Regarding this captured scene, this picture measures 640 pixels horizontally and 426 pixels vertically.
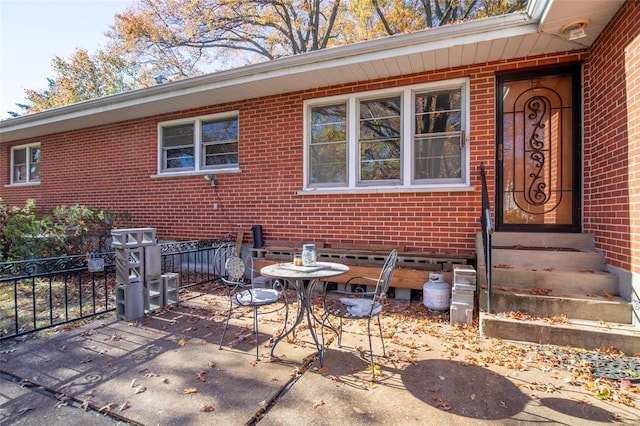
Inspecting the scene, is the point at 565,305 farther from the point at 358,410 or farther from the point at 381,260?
the point at 358,410

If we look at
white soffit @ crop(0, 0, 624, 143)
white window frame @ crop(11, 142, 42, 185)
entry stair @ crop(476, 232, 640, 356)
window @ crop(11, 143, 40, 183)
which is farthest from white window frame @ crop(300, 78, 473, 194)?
window @ crop(11, 143, 40, 183)

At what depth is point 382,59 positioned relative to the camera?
4.60 m

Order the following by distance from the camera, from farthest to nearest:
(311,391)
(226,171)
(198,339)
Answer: (226,171)
(198,339)
(311,391)

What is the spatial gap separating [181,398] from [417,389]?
1726 mm

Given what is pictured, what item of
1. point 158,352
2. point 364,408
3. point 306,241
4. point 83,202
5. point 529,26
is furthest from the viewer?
point 83,202

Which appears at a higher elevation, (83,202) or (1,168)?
(1,168)

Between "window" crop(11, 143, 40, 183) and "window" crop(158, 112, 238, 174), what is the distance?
15.9ft

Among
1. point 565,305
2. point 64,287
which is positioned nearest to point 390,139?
point 565,305

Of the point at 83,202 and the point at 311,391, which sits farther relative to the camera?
the point at 83,202

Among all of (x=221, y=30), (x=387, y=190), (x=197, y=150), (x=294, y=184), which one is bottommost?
(x=387, y=190)

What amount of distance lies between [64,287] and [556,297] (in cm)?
683

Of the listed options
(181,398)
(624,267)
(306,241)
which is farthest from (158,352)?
(624,267)

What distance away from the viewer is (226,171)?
651 centimetres

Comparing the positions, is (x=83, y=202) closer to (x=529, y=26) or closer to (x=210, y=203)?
(x=210, y=203)
